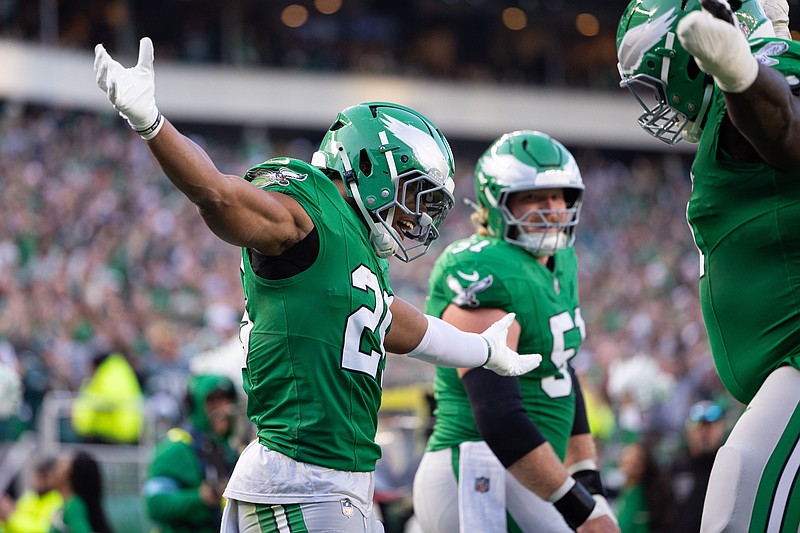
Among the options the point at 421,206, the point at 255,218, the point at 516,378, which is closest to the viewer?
the point at 255,218

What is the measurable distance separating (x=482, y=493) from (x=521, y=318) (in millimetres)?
660

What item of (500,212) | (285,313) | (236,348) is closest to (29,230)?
(236,348)

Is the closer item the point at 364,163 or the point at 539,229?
the point at 364,163

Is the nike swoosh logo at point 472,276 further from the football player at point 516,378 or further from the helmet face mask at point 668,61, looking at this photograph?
the helmet face mask at point 668,61

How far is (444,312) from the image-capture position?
4.62 meters

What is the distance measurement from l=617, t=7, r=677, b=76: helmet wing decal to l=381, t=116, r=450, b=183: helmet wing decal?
597 millimetres

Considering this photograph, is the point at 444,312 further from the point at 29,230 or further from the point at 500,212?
the point at 29,230

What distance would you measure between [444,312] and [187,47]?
1015 inches

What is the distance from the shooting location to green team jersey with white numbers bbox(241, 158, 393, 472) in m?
3.25

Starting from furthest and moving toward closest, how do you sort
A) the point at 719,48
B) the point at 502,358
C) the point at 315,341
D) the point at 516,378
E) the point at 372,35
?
the point at 372,35
the point at 516,378
the point at 502,358
the point at 315,341
the point at 719,48

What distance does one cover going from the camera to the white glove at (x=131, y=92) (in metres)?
2.83

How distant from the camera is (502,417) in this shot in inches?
168

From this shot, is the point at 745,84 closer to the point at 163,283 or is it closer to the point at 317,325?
the point at 317,325

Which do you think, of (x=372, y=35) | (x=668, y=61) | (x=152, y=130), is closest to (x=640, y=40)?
(x=668, y=61)
